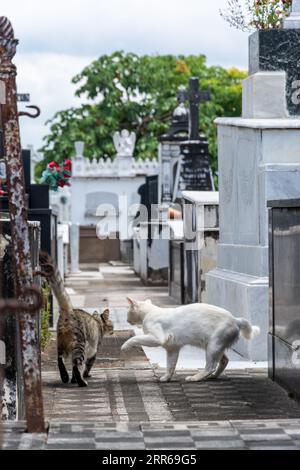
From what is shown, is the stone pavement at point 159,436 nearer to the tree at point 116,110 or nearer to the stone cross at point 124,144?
the stone cross at point 124,144

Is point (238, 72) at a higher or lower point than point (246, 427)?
higher

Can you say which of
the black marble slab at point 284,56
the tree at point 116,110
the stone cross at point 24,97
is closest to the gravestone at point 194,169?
the stone cross at point 24,97

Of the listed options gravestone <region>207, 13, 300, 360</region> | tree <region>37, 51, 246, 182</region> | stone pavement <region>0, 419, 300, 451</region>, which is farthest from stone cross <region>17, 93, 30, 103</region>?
tree <region>37, 51, 246, 182</region>

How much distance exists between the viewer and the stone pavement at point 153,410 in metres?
6.07

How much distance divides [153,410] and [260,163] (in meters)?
4.48

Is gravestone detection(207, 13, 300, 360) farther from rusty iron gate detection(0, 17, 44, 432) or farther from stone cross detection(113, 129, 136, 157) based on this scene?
stone cross detection(113, 129, 136, 157)

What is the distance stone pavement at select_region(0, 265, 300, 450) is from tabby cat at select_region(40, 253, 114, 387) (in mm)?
127

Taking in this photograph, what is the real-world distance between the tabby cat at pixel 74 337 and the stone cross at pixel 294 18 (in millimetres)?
4102

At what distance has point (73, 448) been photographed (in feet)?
19.3

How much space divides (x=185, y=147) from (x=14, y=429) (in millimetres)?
22695

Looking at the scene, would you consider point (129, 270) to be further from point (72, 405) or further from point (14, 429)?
point (14, 429)

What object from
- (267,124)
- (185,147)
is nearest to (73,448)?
(267,124)

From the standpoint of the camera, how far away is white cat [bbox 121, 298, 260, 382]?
10891 millimetres
